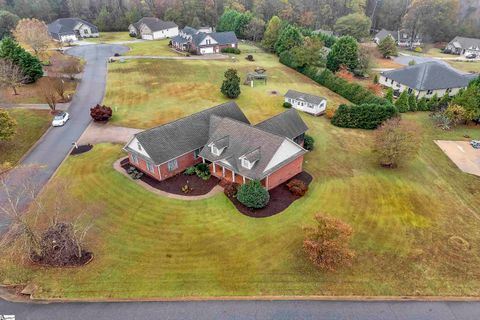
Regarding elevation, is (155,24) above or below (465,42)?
above

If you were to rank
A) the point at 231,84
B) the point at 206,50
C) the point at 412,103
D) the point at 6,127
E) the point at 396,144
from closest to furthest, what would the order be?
the point at 396,144, the point at 6,127, the point at 412,103, the point at 231,84, the point at 206,50

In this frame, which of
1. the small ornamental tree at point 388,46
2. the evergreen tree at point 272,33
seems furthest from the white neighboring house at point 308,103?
the small ornamental tree at point 388,46

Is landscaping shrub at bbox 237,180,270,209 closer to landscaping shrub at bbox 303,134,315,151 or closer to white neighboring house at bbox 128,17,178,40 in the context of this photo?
landscaping shrub at bbox 303,134,315,151

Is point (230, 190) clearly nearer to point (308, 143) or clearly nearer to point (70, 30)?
point (308, 143)

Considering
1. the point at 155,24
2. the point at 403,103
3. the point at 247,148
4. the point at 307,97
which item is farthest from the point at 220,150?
the point at 155,24

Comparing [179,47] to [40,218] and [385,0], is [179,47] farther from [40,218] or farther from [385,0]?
[385,0]

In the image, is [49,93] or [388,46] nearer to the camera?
[49,93]
